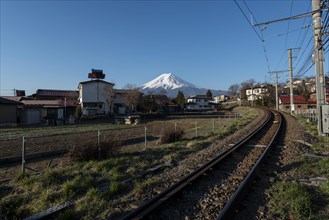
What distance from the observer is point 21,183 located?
8.23 m

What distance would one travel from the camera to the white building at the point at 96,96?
64.9 m

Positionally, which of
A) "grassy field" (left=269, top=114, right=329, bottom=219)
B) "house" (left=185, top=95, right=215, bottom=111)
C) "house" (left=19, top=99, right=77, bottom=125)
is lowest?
"grassy field" (left=269, top=114, right=329, bottom=219)

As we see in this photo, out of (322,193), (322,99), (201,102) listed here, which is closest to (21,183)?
(322,193)

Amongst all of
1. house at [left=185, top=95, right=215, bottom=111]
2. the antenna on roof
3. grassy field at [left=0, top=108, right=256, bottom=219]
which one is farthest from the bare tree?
grassy field at [left=0, top=108, right=256, bottom=219]

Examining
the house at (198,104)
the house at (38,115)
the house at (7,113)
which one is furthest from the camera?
the house at (198,104)

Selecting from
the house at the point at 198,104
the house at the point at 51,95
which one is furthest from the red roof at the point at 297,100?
the house at the point at 51,95

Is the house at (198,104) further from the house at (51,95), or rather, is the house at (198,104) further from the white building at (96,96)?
the white building at (96,96)

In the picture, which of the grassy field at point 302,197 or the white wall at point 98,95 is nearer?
the grassy field at point 302,197

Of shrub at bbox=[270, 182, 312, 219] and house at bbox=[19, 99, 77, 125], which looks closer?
shrub at bbox=[270, 182, 312, 219]

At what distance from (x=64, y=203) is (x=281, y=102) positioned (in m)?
83.8

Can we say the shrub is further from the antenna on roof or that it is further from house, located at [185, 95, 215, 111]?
house, located at [185, 95, 215, 111]

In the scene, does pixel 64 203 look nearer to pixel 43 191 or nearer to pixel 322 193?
pixel 43 191

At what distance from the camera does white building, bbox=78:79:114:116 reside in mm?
64875

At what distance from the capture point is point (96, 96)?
66625 mm
